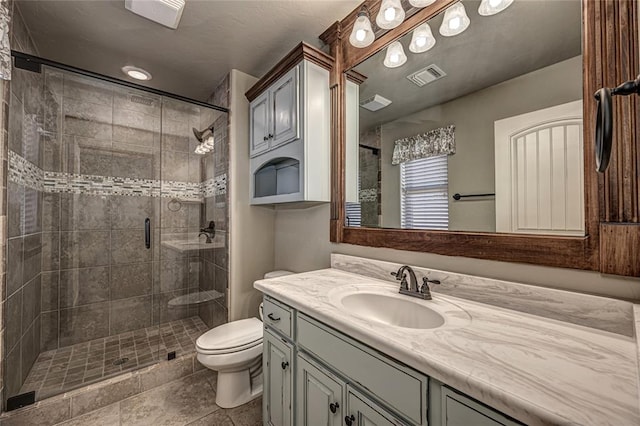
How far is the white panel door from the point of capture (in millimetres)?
856

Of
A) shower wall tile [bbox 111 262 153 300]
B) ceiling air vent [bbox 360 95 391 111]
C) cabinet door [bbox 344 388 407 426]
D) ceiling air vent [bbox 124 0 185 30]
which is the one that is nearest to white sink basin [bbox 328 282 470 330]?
cabinet door [bbox 344 388 407 426]

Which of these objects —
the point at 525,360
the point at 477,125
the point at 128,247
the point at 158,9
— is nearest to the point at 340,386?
the point at 525,360

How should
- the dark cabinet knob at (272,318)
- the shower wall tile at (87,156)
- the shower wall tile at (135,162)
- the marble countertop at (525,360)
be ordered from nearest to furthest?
the marble countertop at (525,360) < the dark cabinet knob at (272,318) < the shower wall tile at (87,156) < the shower wall tile at (135,162)

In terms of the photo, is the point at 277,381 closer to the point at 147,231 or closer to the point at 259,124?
the point at 259,124

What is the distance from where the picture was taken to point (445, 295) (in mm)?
1108

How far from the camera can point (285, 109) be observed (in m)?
1.74

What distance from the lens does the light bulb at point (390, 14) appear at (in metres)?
1.25

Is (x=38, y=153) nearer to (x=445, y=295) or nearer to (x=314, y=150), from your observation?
(x=314, y=150)

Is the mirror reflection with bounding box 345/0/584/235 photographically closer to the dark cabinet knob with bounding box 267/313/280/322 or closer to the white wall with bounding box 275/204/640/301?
the white wall with bounding box 275/204/640/301

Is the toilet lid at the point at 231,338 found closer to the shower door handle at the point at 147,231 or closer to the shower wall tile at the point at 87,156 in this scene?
the shower door handle at the point at 147,231

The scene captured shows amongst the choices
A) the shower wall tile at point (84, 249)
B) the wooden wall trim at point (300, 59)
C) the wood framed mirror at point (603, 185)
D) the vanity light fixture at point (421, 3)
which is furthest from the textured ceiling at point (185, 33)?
the shower wall tile at point (84, 249)

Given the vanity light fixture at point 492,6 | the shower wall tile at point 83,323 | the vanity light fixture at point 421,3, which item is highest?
the vanity light fixture at point 421,3

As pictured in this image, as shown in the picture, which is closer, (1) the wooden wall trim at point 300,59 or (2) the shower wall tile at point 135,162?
(1) the wooden wall trim at point 300,59

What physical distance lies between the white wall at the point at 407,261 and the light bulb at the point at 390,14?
1.10 meters
